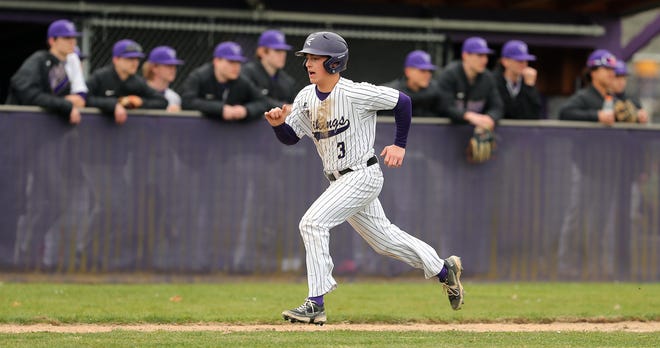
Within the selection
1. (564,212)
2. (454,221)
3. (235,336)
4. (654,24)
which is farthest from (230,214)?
(654,24)

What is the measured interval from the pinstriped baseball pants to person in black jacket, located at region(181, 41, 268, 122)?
338 cm

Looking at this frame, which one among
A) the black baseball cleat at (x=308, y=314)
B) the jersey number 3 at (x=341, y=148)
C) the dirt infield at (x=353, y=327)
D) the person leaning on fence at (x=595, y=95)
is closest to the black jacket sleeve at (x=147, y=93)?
the dirt infield at (x=353, y=327)

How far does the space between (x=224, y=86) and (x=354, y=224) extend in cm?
365

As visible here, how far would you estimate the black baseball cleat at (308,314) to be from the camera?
7.43m

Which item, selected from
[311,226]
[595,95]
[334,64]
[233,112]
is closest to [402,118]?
[334,64]

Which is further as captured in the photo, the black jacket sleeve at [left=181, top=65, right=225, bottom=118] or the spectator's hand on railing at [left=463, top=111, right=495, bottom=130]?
the spectator's hand on railing at [left=463, top=111, right=495, bottom=130]

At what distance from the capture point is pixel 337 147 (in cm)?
773

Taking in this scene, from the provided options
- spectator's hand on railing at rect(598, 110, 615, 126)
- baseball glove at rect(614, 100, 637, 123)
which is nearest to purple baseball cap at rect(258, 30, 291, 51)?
spectator's hand on railing at rect(598, 110, 615, 126)

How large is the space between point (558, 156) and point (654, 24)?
4.79m

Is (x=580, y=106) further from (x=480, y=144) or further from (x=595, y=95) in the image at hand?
(x=480, y=144)

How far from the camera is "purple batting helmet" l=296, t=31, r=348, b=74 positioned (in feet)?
24.4

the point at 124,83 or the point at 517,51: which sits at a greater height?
the point at 517,51

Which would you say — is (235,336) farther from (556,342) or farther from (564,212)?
(564,212)

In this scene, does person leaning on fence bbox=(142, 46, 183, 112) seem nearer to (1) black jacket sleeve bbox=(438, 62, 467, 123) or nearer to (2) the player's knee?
(1) black jacket sleeve bbox=(438, 62, 467, 123)
